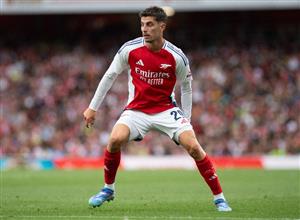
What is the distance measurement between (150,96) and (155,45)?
73 cm

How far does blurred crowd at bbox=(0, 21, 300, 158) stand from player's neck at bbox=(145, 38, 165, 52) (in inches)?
799

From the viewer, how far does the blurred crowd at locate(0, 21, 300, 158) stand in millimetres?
31625

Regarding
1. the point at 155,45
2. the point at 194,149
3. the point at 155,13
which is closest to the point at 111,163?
the point at 194,149

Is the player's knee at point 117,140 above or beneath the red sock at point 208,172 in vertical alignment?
above

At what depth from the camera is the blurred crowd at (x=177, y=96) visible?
104ft

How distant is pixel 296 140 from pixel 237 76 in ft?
16.4

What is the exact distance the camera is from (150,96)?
35.6 feet

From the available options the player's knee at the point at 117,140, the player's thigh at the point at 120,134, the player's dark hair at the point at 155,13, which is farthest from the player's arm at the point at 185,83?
the player's knee at the point at 117,140

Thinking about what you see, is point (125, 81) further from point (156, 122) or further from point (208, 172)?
point (208, 172)

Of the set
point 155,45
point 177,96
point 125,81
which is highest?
point 125,81

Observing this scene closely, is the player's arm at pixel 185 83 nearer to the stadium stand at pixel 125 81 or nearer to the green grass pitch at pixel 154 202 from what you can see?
the green grass pitch at pixel 154 202

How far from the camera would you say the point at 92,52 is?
37.2 m

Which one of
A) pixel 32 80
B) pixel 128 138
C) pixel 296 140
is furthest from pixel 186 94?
pixel 32 80

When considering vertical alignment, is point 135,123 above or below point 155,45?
below
